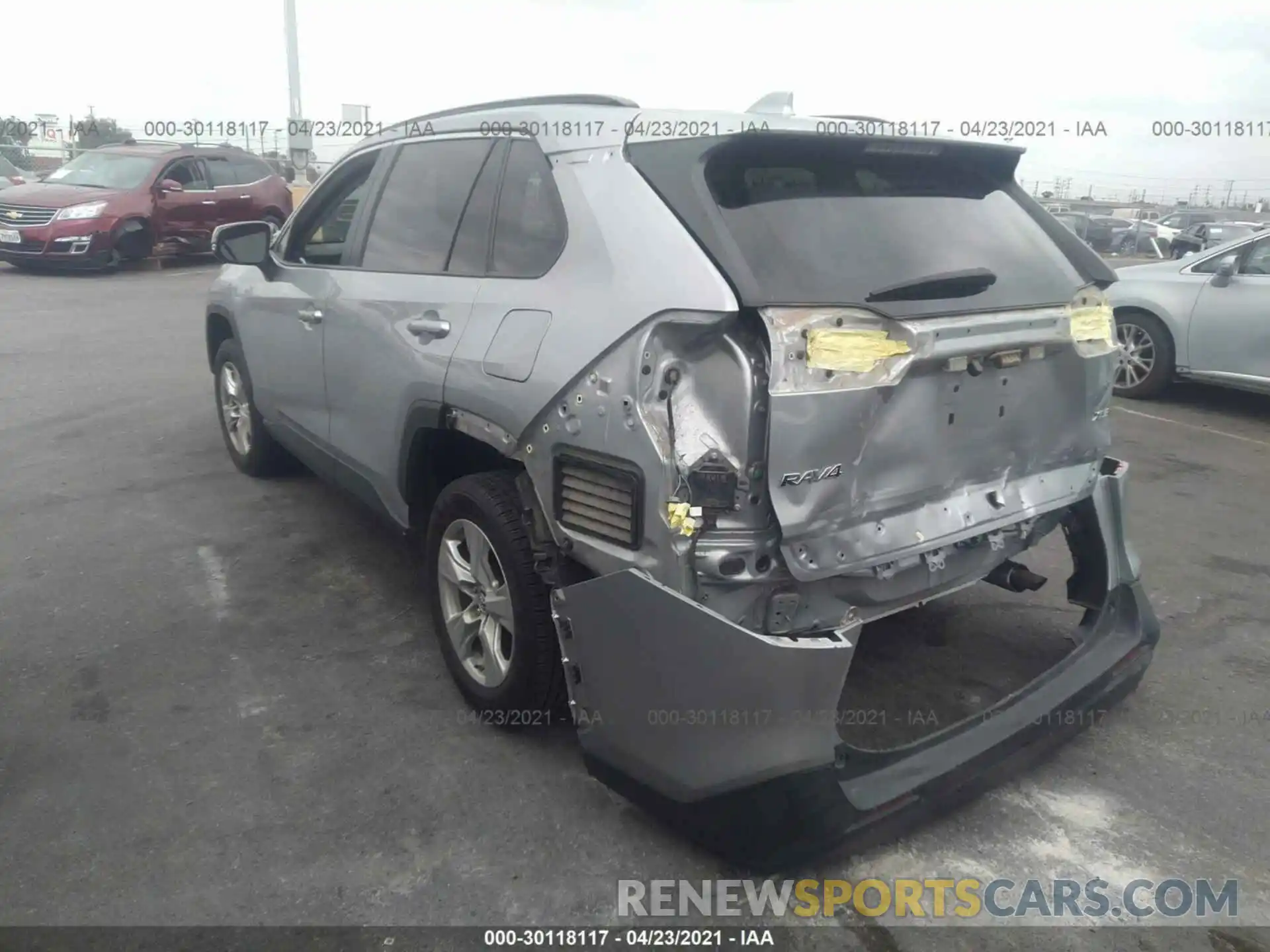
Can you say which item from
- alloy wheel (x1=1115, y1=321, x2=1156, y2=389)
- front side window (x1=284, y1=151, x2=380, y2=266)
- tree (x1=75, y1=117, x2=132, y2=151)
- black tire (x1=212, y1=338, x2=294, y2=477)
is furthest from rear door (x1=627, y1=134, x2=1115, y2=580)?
tree (x1=75, y1=117, x2=132, y2=151)

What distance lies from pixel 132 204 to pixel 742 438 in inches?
552

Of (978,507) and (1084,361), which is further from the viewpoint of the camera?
(1084,361)

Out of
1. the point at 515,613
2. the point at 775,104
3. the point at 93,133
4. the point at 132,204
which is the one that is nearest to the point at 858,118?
the point at 775,104

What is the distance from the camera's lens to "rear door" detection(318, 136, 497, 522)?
3160 mm

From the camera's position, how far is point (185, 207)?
563 inches

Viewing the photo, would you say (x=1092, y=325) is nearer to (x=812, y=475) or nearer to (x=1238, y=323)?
(x=812, y=475)

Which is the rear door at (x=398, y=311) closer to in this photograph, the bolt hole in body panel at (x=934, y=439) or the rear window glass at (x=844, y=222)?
the rear window glass at (x=844, y=222)

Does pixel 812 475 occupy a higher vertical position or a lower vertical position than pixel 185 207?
lower

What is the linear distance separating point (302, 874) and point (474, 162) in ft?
7.39

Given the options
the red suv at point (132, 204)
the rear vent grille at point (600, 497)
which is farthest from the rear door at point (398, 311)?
the red suv at point (132, 204)

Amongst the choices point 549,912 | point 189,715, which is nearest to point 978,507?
point 549,912

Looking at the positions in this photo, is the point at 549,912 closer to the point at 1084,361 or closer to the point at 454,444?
the point at 454,444

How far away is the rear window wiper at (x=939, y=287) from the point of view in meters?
2.45

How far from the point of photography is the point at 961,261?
2.68 m
